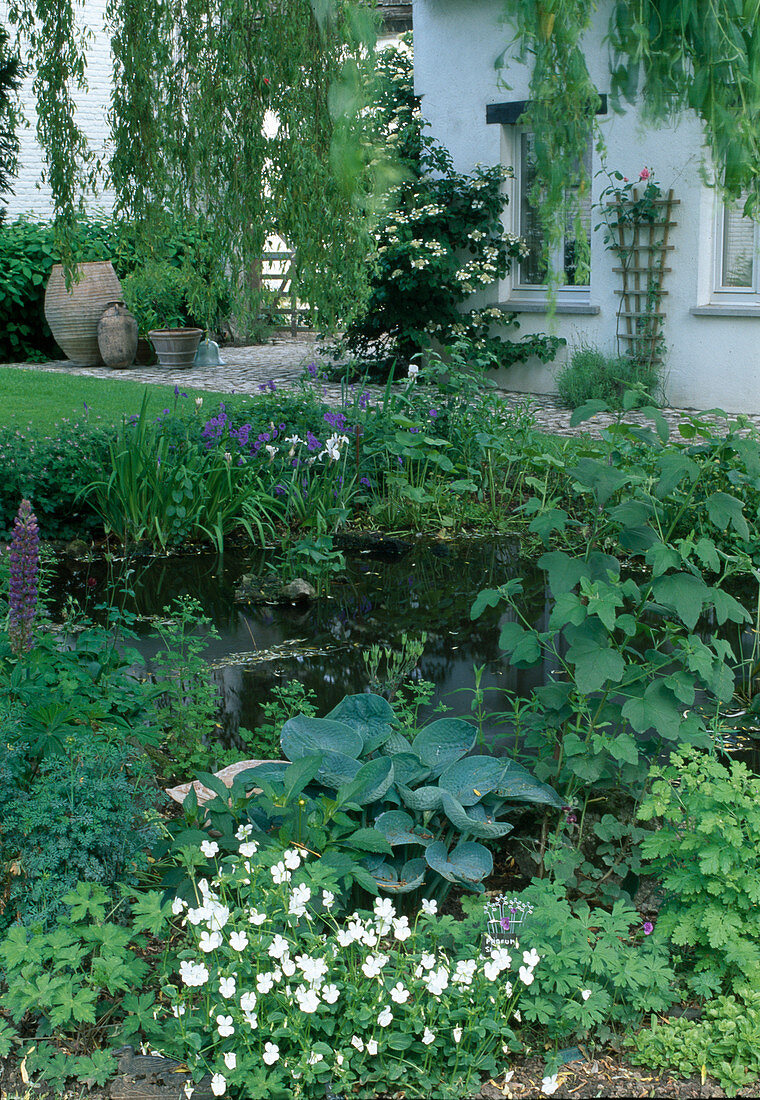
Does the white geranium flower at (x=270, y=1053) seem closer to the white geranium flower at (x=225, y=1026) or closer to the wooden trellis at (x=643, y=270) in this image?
the white geranium flower at (x=225, y=1026)

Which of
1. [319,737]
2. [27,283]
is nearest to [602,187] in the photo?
[27,283]

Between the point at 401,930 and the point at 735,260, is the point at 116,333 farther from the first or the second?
the point at 401,930

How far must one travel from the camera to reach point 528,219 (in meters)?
11.1

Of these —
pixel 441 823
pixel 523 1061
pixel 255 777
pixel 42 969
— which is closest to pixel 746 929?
pixel 523 1061

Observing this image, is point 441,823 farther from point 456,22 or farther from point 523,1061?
point 456,22

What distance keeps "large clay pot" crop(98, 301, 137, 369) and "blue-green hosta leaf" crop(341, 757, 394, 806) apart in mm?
11369

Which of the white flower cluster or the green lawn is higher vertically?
the green lawn

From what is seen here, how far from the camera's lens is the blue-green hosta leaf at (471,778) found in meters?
2.73

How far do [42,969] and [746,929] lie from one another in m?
1.45

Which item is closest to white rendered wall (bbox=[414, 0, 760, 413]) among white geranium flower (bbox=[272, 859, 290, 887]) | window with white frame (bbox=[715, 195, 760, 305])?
window with white frame (bbox=[715, 195, 760, 305])

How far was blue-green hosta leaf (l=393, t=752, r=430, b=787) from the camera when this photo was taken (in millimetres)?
2799

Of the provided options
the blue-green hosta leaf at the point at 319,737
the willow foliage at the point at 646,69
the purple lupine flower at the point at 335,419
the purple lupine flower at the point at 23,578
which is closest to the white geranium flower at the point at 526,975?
the blue-green hosta leaf at the point at 319,737

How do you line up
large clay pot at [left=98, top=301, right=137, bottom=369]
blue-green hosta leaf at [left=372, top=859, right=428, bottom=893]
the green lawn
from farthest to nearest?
large clay pot at [left=98, top=301, right=137, bottom=369] < the green lawn < blue-green hosta leaf at [left=372, top=859, right=428, bottom=893]

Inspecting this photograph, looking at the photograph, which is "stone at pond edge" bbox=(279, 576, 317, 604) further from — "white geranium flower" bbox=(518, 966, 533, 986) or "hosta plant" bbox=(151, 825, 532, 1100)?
"white geranium flower" bbox=(518, 966, 533, 986)
